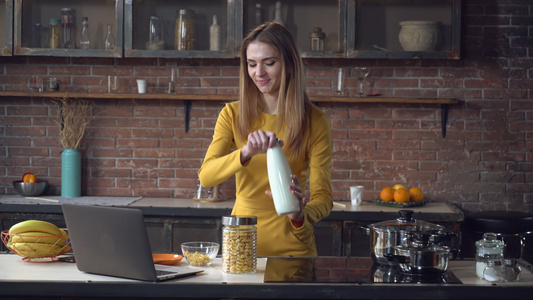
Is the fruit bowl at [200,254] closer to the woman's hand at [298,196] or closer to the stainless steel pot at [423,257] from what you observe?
the woman's hand at [298,196]

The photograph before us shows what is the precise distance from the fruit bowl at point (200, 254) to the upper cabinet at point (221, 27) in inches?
81.3

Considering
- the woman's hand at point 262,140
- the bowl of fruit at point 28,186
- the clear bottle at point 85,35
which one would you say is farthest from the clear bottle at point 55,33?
the woman's hand at point 262,140

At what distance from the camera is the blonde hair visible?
2398mm

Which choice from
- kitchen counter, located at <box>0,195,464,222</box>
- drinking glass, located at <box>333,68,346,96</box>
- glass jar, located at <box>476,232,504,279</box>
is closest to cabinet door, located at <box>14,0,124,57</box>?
kitchen counter, located at <box>0,195,464,222</box>

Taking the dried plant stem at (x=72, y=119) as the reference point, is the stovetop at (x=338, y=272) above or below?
below

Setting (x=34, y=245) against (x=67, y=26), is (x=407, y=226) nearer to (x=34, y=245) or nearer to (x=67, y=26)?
(x=34, y=245)

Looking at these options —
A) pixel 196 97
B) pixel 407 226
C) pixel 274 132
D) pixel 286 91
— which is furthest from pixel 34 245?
pixel 196 97

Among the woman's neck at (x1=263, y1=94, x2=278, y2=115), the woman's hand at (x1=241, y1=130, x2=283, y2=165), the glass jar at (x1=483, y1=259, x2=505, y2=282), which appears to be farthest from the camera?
the woman's neck at (x1=263, y1=94, x2=278, y2=115)

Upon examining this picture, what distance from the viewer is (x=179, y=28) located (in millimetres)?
4016

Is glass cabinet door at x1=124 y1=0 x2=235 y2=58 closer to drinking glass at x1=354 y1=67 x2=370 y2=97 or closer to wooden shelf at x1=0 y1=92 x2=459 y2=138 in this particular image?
wooden shelf at x1=0 y1=92 x2=459 y2=138

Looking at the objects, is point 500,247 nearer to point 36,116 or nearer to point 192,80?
point 192,80

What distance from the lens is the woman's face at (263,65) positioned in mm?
2367

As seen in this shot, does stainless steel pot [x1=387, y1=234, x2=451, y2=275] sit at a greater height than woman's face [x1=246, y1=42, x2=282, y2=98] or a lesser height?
lesser

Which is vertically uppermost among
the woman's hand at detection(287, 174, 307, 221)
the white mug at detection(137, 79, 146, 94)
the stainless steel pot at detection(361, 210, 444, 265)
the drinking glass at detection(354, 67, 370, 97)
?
the drinking glass at detection(354, 67, 370, 97)
